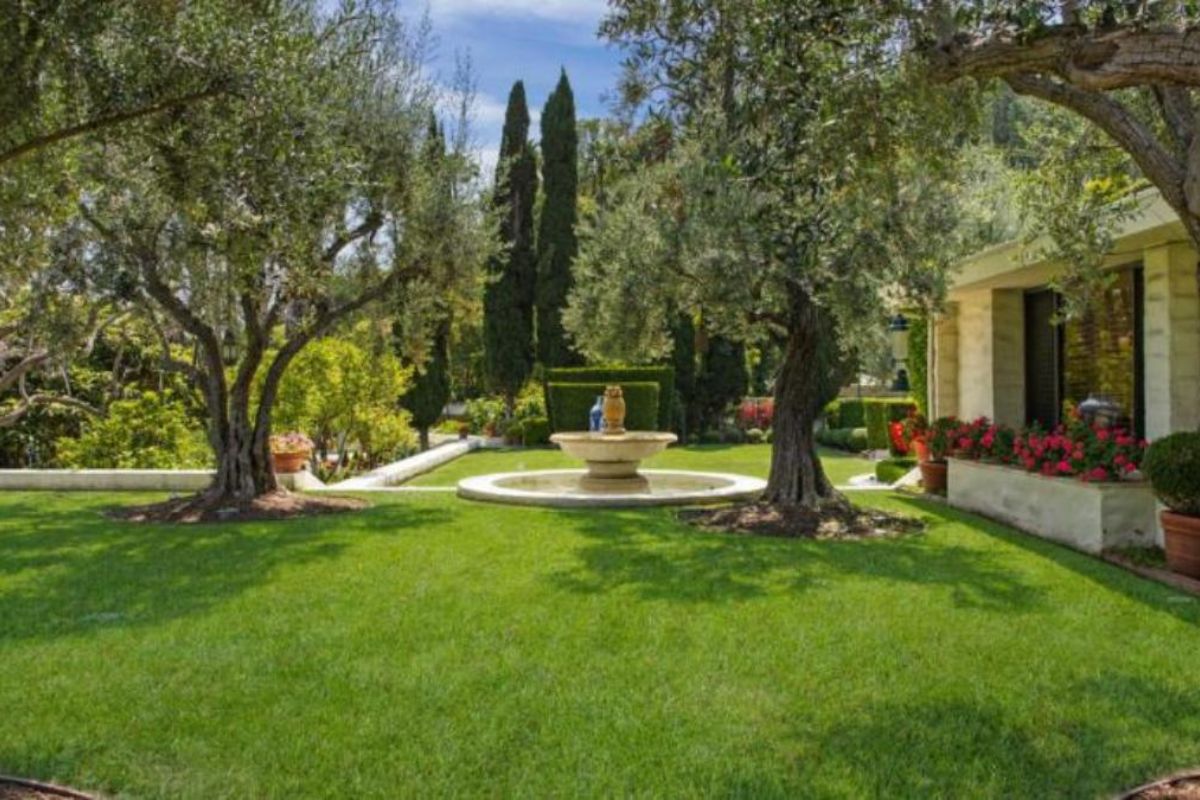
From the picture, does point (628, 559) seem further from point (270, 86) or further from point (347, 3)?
point (347, 3)

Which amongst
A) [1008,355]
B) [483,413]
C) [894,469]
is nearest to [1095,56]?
[1008,355]

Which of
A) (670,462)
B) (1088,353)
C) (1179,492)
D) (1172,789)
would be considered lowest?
(1172,789)

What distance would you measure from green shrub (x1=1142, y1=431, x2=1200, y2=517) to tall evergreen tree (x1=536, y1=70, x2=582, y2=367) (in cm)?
2094

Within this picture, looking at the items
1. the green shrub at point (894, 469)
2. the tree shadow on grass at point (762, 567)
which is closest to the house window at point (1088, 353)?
the green shrub at point (894, 469)

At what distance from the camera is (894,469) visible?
15008 mm

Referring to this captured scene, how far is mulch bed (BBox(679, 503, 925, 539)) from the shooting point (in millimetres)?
9828

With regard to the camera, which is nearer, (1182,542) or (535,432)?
(1182,542)

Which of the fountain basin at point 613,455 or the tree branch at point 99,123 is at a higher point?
the tree branch at point 99,123

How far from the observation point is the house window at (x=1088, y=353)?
1048cm

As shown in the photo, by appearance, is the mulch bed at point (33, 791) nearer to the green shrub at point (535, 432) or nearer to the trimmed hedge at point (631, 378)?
the trimmed hedge at point (631, 378)

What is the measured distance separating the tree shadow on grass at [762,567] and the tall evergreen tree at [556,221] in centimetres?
1813

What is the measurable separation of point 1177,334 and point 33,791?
9.74 metres

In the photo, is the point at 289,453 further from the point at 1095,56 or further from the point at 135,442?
the point at 1095,56

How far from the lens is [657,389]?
23016mm
